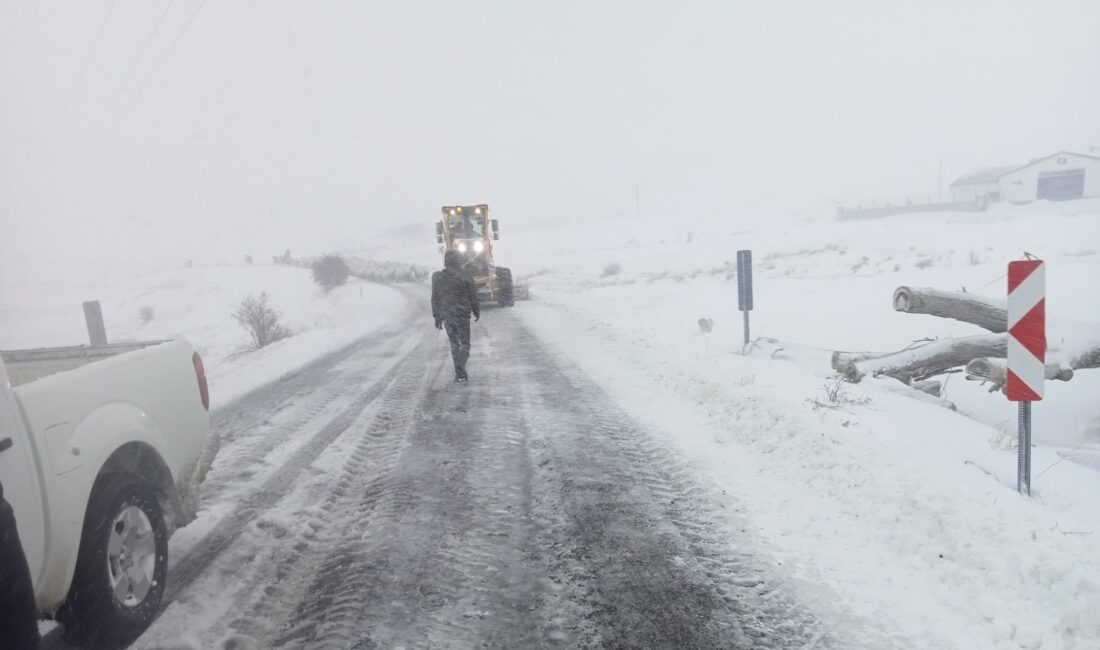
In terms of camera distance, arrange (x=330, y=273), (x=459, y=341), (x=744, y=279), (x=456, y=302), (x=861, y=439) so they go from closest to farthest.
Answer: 1. (x=861, y=439)
2. (x=456, y=302)
3. (x=459, y=341)
4. (x=744, y=279)
5. (x=330, y=273)

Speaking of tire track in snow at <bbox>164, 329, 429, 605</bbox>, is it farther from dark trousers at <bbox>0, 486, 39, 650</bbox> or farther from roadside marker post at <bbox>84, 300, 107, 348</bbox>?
roadside marker post at <bbox>84, 300, 107, 348</bbox>

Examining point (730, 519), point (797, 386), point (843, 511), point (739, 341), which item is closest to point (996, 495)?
point (843, 511)

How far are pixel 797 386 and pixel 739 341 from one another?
4697 millimetres

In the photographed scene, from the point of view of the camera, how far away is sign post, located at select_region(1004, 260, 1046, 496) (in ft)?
13.9

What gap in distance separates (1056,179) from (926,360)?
2380 inches

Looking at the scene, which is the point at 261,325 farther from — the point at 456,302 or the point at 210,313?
the point at 210,313

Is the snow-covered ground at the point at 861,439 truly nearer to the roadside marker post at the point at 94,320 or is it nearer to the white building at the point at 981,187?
the roadside marker post at the point at 94,320

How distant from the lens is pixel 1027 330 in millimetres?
4316

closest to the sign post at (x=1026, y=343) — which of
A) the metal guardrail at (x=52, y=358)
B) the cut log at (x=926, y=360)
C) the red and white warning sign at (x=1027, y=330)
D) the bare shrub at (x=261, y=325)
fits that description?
the red and white warning sign at (x=1027, y=330)

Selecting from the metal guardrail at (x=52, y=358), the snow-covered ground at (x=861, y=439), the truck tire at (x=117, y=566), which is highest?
the metal guardrail at (x=52, y=358)

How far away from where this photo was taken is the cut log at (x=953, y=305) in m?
7.76

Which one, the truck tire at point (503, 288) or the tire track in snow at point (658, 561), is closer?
the tire track in snow at point (658, 561)

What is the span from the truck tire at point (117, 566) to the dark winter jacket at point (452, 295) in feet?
19.3

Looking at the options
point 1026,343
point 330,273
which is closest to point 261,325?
point 1026,343
